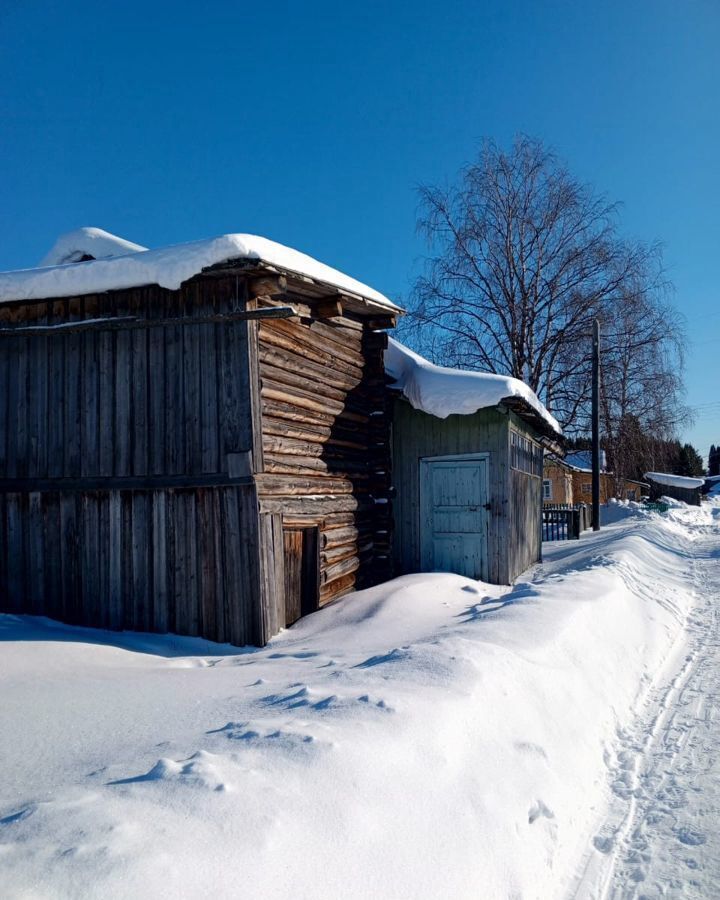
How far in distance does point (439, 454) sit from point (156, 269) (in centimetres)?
621

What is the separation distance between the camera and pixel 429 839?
305 cm

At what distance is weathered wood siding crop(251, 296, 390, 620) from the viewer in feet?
28.1

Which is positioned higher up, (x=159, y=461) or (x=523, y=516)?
(x=159, y=461)

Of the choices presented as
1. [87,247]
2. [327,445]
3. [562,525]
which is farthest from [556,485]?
[87,247]

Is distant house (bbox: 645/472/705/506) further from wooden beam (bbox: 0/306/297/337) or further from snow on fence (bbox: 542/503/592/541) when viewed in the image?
wooden beam (bbox: 0/306/297/337)

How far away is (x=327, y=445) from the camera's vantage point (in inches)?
Result: 404

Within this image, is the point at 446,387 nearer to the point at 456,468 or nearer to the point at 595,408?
the point at 456,468

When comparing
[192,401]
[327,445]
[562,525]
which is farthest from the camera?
[562,525]

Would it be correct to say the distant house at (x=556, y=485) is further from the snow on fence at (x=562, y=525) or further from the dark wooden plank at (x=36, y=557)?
the dark wooden plank at (x=36, y=557)

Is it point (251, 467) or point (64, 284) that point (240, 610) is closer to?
point (251, 467)

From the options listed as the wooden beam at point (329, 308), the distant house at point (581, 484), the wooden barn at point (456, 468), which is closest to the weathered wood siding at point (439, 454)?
the wooden barn at point (456, 468)

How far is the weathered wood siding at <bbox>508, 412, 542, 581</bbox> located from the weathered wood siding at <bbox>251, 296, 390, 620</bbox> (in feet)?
7.39

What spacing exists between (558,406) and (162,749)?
73.4 ft

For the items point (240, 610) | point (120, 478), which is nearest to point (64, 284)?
point (120, 478)
